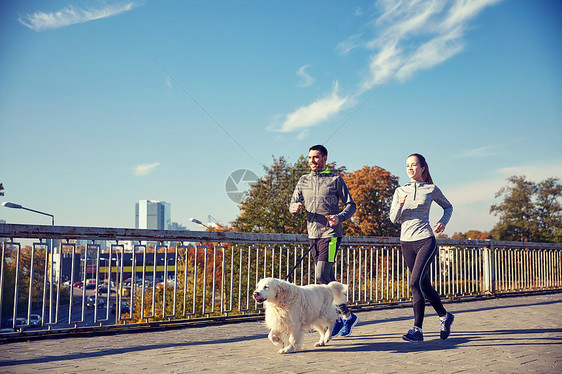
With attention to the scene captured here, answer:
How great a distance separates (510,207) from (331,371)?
62.6 m

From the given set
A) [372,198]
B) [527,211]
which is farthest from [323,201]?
[527,211]

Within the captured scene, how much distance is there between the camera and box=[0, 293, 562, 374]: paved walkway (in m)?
3.92

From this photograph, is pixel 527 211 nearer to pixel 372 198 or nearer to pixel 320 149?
pixel 372 198

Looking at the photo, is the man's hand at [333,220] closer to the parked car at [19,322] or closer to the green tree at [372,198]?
the parked car at [19,322]

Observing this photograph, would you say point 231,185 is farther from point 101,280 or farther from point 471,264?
point 101,280

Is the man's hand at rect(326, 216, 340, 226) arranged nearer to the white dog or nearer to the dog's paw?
the white dog

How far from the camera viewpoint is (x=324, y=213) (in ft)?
18.4

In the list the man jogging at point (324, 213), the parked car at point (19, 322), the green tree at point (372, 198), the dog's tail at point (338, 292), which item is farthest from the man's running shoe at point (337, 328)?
the green tree at point (372, 198)

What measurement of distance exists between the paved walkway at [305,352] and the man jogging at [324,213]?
0.69 m

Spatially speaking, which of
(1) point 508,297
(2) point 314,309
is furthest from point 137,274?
(1) point 508,297

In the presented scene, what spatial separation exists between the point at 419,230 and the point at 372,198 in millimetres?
41109

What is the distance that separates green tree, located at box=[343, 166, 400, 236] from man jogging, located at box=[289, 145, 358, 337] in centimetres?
3618

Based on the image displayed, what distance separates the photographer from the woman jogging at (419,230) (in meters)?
5.25

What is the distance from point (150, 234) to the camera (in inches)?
247
